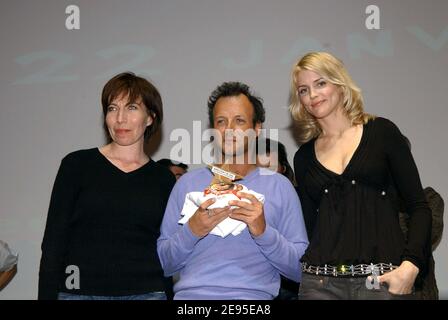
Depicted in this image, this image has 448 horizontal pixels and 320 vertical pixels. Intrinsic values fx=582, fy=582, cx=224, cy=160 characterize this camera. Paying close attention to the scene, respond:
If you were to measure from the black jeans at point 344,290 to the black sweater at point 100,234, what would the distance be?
72cm

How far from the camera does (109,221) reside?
8.60 ft

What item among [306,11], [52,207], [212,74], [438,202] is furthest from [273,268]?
[306,11]

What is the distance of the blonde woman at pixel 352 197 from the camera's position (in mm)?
2334

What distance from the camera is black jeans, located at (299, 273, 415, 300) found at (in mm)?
2309

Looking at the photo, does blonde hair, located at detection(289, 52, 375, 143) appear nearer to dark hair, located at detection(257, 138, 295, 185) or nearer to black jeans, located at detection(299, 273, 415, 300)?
black jeans, located at detection(299, 273, 415, 300)

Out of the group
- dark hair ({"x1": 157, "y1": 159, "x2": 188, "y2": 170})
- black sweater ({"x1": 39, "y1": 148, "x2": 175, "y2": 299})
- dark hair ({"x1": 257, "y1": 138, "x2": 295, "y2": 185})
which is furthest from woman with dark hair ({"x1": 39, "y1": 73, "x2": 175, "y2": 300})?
dark hair ({"x1": 157, "y1": 159, "x2": 188, "y2": 170})

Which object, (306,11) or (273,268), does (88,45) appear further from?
(273,268)

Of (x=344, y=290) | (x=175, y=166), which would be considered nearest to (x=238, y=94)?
(x=344, y=290)

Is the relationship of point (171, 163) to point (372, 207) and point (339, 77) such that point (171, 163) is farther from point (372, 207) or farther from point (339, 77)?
point (372, 207)

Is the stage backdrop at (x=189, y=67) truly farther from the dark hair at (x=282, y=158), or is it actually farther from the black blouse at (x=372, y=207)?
the black blouse at (x=372, y=207)

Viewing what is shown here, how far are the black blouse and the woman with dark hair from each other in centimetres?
74

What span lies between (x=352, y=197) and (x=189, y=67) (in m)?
2.88

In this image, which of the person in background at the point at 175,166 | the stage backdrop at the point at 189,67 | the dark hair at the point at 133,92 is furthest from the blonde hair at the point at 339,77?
the stage backdrop at the point at 189,67

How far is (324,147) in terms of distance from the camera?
2.69 metres
